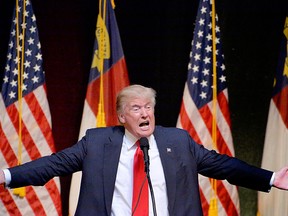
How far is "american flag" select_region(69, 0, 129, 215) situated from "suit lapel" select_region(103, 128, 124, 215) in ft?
5.70

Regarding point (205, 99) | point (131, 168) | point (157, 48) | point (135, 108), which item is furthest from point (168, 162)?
point (157, 48)

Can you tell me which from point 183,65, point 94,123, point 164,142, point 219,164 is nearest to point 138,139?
point 164,142

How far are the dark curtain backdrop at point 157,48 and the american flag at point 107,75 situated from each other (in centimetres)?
45

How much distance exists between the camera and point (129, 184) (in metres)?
3.18

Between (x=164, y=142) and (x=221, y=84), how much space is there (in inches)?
74.7

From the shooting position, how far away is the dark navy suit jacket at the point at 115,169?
315 cm

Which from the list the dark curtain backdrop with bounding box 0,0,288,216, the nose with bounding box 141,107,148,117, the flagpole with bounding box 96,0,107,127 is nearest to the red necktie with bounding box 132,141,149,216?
the nose with bounding box 141,107,148,117

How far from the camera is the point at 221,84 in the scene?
507cm

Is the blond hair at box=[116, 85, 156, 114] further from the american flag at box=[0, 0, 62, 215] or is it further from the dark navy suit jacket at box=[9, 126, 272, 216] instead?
the american flag at box=[0, 0, 62, 215]

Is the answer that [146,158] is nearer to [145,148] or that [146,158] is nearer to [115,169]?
[145,148]

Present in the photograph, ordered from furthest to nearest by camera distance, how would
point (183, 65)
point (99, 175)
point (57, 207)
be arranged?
point (183, 65) < point (57, 207) < point (99, 175)

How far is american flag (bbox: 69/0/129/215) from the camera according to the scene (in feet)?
16.6

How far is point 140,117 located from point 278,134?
84.5 inches

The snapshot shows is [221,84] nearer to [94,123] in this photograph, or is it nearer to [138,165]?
[94,123]
